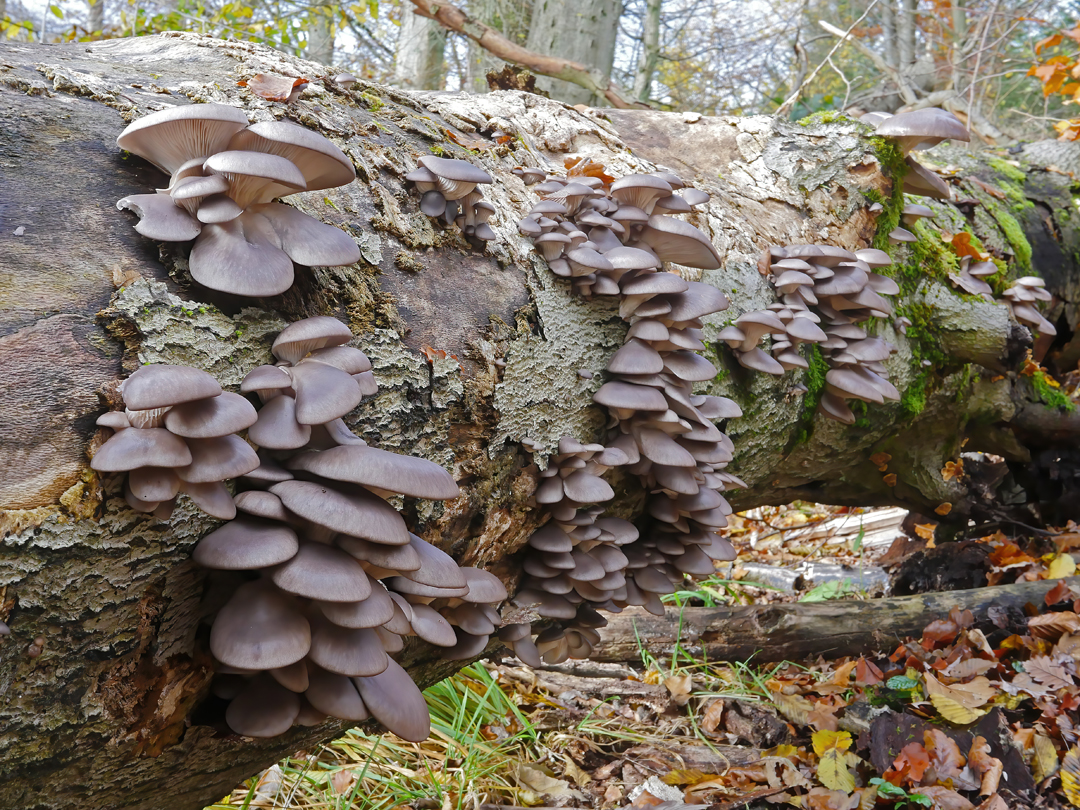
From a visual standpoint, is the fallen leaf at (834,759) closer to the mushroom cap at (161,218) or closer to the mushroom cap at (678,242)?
the mushroom cap at (678,242)

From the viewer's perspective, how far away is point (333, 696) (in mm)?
1407

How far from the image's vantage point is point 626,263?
2.22 m

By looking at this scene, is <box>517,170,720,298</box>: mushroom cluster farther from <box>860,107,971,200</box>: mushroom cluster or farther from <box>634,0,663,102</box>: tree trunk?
<box>634,0,663,102</box>: tree trunk

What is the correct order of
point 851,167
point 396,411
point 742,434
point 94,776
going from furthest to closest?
point 851,167 < point 742,434 < point 396,411 < point 94,776

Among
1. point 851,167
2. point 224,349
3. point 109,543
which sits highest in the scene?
point 851,167

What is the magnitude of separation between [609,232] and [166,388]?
5.17 feet

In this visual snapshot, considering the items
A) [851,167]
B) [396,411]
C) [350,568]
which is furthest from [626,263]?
[851,167]

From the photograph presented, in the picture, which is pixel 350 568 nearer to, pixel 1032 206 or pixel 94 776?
pixel 94 776

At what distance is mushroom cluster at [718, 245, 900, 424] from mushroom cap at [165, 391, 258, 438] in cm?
197

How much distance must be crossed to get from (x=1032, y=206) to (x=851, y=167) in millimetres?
2121

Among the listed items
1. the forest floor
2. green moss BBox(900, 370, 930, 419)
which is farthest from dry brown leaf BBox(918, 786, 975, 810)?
green moss BBox(900, 370, 930, 419)

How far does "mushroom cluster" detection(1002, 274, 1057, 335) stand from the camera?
3.99 meters

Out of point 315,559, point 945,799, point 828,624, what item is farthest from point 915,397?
point 315,559

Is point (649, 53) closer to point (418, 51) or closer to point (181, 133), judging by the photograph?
point (418, 51)
